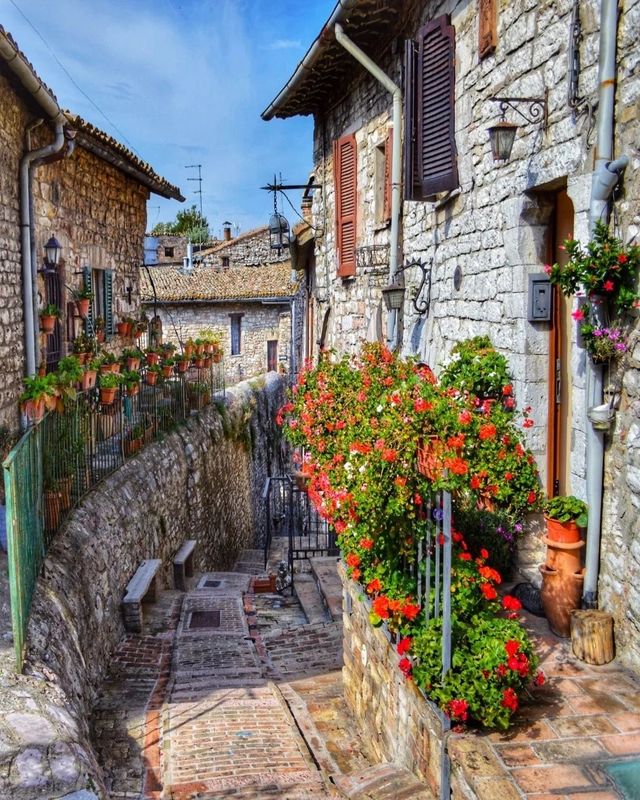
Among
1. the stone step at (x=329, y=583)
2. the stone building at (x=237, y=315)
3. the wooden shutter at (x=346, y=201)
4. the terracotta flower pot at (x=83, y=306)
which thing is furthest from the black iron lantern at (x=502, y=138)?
the stone building at (x=237, y=315)

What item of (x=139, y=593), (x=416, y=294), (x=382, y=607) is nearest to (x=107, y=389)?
(x=139, y=593)

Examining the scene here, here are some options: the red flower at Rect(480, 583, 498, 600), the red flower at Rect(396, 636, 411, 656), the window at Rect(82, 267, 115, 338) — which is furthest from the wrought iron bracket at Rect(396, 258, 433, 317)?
the window at Rect(82, 267, 115, 338)

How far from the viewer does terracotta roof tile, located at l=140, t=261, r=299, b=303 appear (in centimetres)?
2741

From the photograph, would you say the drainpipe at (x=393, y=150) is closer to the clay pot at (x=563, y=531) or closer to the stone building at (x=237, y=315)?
the clay pot at (x=563, y=531)

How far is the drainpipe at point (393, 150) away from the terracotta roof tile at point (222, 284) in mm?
16838

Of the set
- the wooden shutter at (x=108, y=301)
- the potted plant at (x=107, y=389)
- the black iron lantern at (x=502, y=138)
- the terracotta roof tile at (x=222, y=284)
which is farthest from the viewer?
the terracotta roof tile at (x=222, y=284)

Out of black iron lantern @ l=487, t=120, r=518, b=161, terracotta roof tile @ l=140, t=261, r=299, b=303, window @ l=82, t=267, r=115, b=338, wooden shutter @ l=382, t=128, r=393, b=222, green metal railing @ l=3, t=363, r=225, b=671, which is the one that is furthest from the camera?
terracotta roof tile @ l=140, t=261, r=299, b=303

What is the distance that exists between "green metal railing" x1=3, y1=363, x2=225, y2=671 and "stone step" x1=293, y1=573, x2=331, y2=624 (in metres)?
2.91

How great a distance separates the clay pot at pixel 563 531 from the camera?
5.11 metres

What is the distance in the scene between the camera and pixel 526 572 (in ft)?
19.8

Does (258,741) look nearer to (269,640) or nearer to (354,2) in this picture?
(269,640)

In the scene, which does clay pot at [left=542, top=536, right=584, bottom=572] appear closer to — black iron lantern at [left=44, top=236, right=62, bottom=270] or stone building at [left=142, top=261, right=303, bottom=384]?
black iron lantern at [left=44, top=236, right=62, bottom=270]

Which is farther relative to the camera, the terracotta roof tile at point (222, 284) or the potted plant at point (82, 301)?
the terracotta roof tile at point (222, 284)

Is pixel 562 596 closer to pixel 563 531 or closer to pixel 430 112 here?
pixel 563 531
